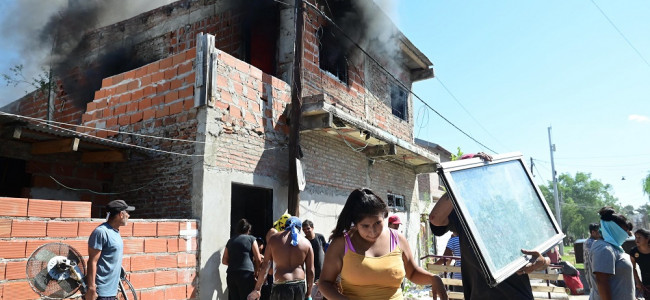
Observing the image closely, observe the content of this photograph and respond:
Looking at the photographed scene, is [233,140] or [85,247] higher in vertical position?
[233,140]

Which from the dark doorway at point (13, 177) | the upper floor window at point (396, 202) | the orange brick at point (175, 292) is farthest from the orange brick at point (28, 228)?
the upper floor window at point (396, 202)

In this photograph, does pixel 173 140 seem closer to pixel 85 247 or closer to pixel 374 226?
pixel 85 247

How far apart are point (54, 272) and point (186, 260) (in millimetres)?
1963

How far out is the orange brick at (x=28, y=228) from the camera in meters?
4.18

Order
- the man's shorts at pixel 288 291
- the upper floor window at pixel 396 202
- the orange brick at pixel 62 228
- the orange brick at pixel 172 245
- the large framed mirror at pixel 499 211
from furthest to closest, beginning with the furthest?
the upper floor window at pixel 396 202 → the orange brick at pixel 172 245 → the man's shorts at pixel 288 291 → the orange brick at pixel 62 228 → the large framed mirror at pixel 499 211

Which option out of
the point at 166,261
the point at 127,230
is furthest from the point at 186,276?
the point at 127,230

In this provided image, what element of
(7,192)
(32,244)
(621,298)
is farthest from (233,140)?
(621,298)

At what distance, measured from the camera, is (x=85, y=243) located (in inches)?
190

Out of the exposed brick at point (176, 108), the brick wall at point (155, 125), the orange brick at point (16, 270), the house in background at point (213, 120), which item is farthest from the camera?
the exposed brick at point (176, 108)

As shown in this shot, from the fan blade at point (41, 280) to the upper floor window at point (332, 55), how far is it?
7279 millimetres

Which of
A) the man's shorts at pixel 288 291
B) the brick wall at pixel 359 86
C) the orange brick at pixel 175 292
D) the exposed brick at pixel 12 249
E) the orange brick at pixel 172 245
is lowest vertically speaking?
the orange brick at pixel 175 292

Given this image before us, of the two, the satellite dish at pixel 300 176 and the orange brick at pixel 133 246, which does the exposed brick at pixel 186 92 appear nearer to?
the satellite dish at pixel 300 176

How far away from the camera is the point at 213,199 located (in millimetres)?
6305

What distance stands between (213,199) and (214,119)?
126cm
